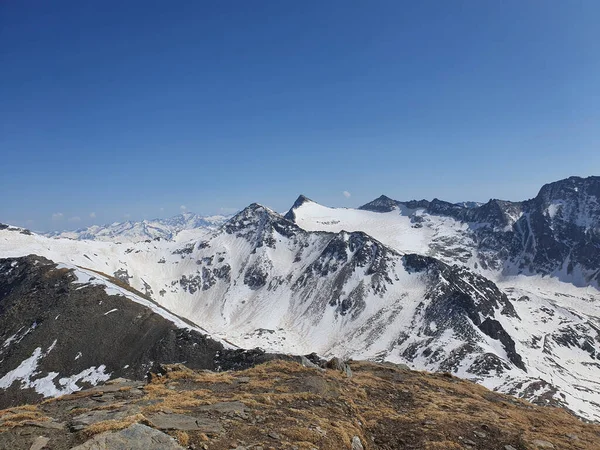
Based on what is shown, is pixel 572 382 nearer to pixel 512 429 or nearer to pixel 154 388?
pixel 512 429

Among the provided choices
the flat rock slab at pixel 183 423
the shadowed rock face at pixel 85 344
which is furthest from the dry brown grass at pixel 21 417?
the shadowed rock face at pixel 85 344

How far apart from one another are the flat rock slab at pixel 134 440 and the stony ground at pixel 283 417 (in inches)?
1.6

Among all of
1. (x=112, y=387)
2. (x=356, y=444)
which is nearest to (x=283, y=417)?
(x=356, y=444)

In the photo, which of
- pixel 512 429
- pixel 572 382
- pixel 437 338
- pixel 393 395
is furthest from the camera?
pixel 437 338

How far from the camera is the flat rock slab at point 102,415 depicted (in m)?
17.8

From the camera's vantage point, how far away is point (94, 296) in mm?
108438

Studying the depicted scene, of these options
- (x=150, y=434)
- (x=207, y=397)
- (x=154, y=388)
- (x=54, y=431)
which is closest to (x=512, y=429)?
(x=207, y=397)

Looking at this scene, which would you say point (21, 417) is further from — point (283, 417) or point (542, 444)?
point (542, 444)

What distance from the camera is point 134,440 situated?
14859 mm

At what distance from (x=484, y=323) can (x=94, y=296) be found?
591 feet

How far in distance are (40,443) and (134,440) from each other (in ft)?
14.6

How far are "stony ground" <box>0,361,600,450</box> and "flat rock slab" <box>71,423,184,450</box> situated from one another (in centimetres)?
4

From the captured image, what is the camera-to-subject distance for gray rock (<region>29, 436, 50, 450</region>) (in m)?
15.1

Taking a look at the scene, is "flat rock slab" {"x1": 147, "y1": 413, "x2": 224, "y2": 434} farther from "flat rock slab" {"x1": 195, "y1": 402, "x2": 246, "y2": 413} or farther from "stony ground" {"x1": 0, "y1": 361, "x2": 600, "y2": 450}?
"flat rock slab" {"x1": 195, "y1": 402, "x2": 246, "y2": 413}
